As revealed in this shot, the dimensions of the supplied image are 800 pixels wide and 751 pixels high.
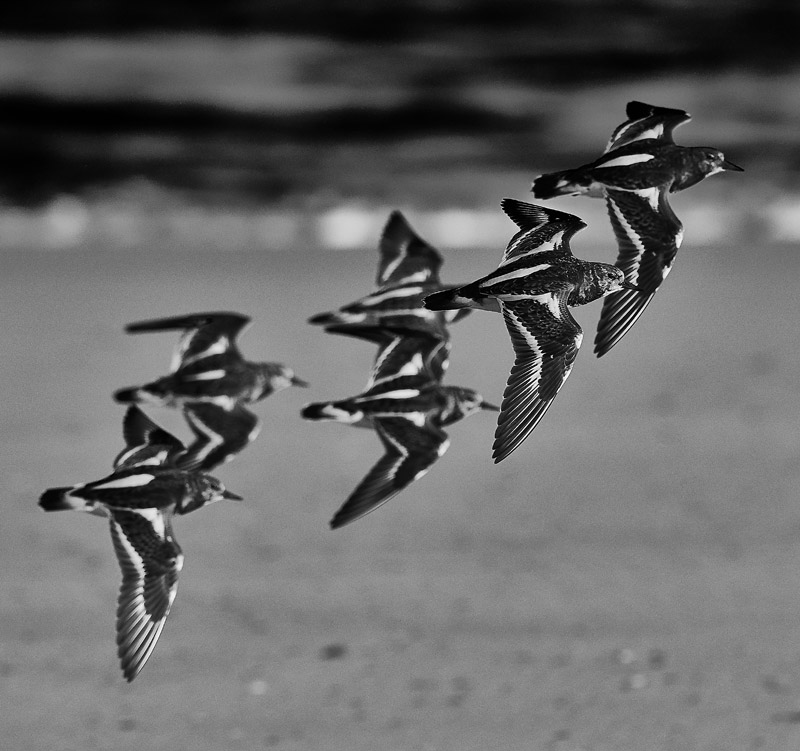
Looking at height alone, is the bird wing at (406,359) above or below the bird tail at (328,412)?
above

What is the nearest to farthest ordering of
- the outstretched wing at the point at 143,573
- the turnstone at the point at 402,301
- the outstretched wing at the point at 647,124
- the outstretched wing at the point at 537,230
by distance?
the outstretched wing at the point at 537,230 < the outstretched wing at the point at 647,124 < the outstretched wing at the point at 143,573 < the turnstone at the point at 402,301

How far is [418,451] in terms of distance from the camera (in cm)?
396

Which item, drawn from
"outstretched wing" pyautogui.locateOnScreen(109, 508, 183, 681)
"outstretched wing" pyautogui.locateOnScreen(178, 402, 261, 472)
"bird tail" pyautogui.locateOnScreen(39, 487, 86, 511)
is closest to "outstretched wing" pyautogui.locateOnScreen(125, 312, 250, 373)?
"outstretched wing" pyautogui.locateOnScreen(178, 402, 261, 472)

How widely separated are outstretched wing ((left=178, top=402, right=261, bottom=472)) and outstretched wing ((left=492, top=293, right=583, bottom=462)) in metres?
1.40

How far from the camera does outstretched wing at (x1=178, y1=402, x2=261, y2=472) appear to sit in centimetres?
399

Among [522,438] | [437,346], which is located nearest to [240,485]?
[437,346]

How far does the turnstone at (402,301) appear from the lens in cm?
398

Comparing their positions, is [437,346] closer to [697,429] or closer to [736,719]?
[736,719]

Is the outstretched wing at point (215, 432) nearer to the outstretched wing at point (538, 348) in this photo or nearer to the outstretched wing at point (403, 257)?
the outstretched wing at point (403, 257)

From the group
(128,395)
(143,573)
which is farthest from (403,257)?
(143,573)

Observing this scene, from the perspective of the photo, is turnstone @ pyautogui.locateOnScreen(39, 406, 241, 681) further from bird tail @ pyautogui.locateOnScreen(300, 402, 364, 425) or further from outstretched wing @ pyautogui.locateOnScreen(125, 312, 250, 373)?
outstretched wing @ pyautogui.locateOnScreen(125, 312, 250, 373)

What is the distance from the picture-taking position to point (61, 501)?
3.14 m

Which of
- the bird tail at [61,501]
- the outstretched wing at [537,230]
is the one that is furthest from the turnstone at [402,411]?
the outstretched wing at [537,230]

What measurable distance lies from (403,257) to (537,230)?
179cm
